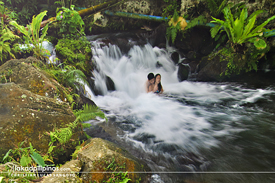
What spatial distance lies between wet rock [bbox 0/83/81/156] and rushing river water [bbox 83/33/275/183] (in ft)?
5.56

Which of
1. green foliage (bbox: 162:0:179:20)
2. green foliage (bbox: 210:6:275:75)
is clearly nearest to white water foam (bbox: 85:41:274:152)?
green foliage (bbox: 210:6:275:75)

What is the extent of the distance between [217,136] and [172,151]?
1.23m

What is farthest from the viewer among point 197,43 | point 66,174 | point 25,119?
point 197,43

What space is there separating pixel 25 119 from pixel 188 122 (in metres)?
3.72

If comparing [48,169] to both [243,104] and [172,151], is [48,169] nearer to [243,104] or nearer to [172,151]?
[172,151]

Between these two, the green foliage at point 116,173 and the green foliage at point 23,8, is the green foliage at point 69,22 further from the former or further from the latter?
the green foliage at point 116,173

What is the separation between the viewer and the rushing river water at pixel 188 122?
2.66 m

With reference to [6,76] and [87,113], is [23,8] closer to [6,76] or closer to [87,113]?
[6,76]

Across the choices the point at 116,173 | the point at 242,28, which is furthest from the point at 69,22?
the point at 242,28

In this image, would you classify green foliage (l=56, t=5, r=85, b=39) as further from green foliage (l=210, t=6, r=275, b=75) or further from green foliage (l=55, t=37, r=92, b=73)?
green foliage (l=210, t=6, r=275, b=75)

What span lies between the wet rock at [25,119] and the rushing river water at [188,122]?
1.70m

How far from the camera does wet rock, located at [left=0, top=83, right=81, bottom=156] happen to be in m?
1.94

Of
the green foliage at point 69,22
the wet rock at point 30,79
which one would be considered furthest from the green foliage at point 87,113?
the green foliage at point 69,22

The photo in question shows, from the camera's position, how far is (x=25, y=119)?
2074 millimetres
